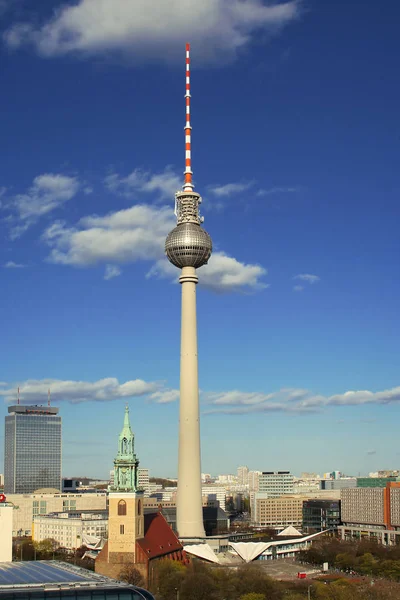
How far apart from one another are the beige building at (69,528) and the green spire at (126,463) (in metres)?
59.0

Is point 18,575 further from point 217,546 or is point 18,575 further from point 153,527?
point 217,546

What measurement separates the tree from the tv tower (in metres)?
45.7

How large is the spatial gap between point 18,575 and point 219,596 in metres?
42.4

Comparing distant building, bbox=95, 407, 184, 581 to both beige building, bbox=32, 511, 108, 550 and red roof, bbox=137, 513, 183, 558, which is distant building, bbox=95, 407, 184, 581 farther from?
beige building, bbox=32, 511, 108, 550

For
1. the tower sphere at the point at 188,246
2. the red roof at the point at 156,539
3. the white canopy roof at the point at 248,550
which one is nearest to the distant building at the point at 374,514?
the white canopy roof at the point at 248,550

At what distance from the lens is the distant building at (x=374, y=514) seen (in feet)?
591

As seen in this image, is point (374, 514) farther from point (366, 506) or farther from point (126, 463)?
point (126, 463)

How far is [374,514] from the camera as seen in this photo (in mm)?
189250

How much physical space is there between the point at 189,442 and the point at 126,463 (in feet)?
131

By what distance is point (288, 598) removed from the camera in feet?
272

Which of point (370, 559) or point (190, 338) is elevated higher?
point (190, 338)

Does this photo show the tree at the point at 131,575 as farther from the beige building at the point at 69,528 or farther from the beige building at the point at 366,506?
the beige building at the point at 366,506

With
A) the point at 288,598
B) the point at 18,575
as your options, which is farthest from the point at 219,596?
the point at 18,575

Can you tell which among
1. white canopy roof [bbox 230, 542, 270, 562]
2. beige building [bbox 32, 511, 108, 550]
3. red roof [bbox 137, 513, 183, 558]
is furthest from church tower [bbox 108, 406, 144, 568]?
beige building [bbox 32, 511, 108, 550]
